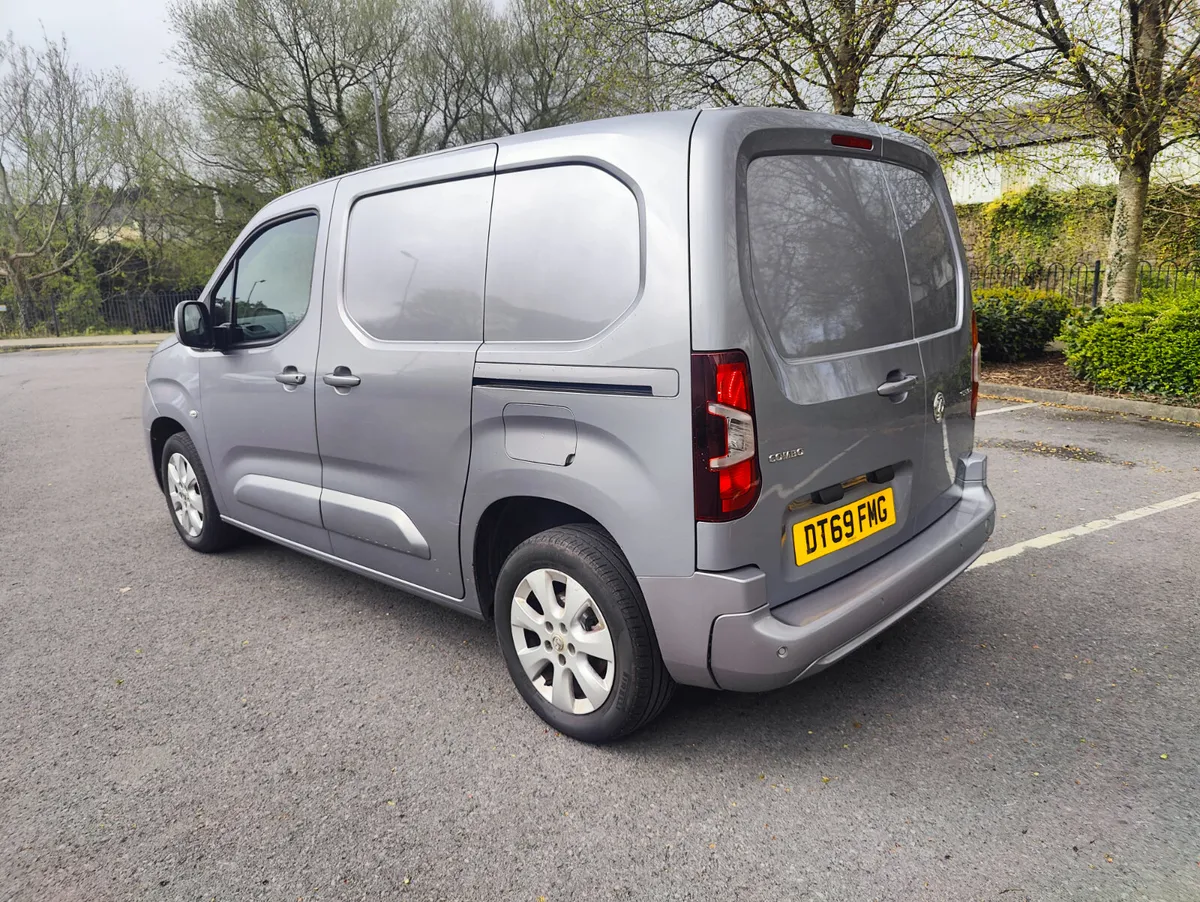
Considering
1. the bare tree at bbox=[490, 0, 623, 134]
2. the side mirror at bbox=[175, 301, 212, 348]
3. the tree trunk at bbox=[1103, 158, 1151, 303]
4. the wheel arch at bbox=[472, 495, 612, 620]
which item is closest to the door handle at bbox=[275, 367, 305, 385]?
the side mirror at bbox=[175, 301, 212, 348]

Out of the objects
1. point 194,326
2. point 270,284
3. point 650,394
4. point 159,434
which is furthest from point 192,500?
point 650,394

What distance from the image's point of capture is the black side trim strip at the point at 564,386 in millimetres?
2336

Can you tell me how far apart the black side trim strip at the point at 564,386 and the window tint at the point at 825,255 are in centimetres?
42

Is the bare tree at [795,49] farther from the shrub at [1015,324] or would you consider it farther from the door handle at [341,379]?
the door handle at [341,379]

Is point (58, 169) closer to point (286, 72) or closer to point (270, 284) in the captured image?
point (286, 72)

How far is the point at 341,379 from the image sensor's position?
131 inches

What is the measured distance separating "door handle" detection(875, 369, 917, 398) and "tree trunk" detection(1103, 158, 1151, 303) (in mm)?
9914

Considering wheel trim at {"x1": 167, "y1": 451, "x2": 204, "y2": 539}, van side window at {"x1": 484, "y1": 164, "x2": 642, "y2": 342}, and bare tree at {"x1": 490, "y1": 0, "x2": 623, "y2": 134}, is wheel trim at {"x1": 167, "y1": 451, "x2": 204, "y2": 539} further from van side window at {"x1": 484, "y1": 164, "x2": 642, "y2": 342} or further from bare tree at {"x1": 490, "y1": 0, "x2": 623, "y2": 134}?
bare tree at {"x1": 490, "y1": 0, "x2": 623, "y2": 134}

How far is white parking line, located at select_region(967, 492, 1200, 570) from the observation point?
14.0ft

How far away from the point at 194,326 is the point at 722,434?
2979 millimetres

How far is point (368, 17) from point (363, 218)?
83.1 ft

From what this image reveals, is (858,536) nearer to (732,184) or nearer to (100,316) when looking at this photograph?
(732,184)

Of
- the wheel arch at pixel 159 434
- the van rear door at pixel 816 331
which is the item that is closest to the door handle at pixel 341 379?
the van rear door at pixel 816 331

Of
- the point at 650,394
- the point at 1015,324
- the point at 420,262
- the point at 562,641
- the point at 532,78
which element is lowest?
the point at 562,641
